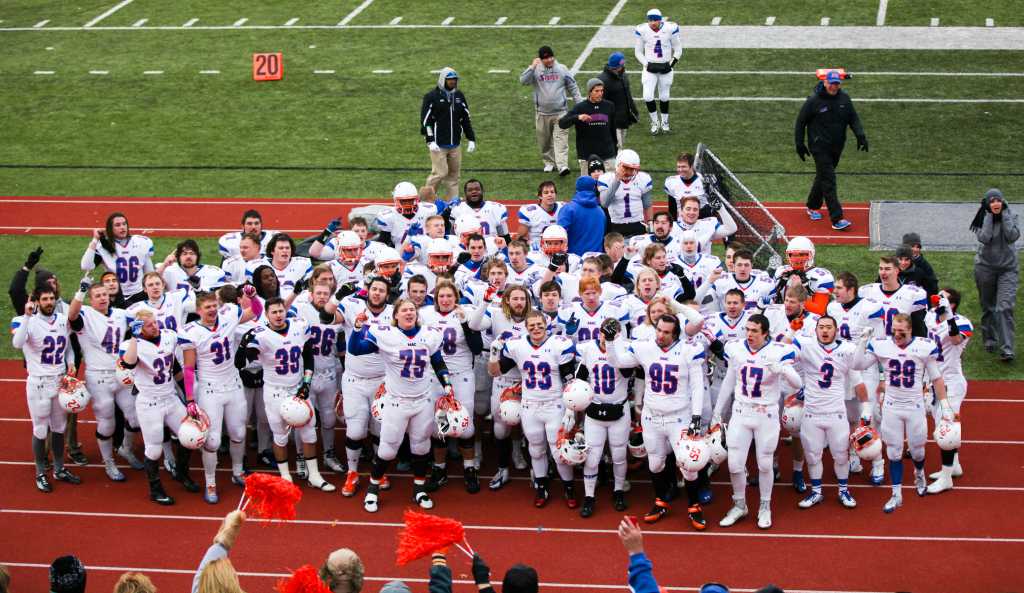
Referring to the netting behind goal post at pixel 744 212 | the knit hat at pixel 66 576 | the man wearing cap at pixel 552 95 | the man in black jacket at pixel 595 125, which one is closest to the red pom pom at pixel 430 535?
the knit hat at pixel 66 576

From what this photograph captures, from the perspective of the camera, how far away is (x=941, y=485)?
10594mm

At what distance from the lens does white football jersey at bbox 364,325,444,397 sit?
1027 cm

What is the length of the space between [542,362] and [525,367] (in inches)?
5.7

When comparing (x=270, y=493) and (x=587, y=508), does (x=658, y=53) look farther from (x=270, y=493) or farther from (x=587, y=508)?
(x=270, y=493)

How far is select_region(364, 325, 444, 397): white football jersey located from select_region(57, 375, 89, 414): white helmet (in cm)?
234

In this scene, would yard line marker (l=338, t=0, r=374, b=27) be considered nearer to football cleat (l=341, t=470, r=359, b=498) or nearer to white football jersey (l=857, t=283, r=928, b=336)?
football cleat (l=341, t=470, r=359, b=498)

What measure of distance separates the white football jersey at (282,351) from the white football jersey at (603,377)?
2.29 meters

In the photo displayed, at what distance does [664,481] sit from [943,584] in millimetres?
2169

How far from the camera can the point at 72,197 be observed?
59.8ft

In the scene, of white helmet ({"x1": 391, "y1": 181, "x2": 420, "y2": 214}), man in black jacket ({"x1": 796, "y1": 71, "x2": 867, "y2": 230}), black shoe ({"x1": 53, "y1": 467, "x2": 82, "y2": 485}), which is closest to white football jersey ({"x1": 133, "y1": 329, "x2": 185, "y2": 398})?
black shoe ({"x1": 53, "y1": 467, "x2": 82, "y2": 485})

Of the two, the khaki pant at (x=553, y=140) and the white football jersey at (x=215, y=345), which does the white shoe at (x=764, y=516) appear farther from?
the khaki pant at (x=553, y=140)

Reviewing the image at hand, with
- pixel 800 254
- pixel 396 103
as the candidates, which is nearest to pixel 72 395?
pixel 800 254

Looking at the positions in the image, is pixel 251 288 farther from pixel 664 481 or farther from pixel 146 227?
pixel 146 227

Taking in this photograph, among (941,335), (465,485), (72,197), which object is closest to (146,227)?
(72,197)
